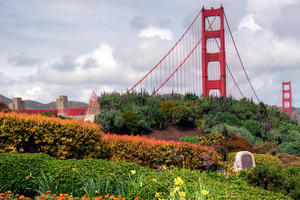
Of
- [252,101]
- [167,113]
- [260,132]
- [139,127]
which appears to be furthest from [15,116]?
[252,101]

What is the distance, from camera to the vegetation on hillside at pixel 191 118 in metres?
13.8

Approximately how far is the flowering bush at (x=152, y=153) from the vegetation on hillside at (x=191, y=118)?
13.3 ft

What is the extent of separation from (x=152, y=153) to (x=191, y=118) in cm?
824

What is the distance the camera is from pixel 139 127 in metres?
14.5

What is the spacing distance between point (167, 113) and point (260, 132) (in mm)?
5745

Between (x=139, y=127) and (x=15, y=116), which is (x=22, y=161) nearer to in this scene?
(x=15, y=116)

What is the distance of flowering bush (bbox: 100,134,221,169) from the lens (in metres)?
8.41

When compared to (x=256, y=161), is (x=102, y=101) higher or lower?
higher

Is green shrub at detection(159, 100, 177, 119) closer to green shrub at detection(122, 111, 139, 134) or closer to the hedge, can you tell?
green shrub at detection(122, 111, 139, 134)

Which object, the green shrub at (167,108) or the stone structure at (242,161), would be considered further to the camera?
the green shrub at (167,108)

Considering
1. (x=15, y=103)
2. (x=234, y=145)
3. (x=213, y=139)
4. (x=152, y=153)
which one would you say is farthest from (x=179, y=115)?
(x=15, y=103)

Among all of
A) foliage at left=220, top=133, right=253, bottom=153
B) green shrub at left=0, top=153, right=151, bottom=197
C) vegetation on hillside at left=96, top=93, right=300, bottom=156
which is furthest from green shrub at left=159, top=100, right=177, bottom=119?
green shrub at left=0, top=153, right=151, bottom=197

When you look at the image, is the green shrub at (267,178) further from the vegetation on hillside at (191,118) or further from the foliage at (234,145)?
the vegetation on hillside at (191,118)

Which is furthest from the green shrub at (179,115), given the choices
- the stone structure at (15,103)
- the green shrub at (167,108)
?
the stone structure at (15,103)
